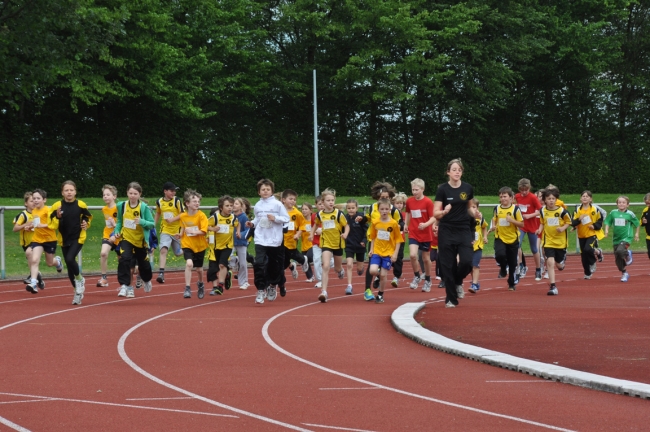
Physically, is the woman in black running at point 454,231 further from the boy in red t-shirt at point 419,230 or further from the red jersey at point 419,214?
the red jersey at point 419,214

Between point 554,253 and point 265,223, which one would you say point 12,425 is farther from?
point 554,253

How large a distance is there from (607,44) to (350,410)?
144ft

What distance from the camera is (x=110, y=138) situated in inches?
1561

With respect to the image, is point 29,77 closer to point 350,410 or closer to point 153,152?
point 153,152

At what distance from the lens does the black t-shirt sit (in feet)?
47.3

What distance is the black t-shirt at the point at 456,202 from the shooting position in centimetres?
1443

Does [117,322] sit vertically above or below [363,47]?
below

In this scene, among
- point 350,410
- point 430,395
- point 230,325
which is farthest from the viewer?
point 230,325

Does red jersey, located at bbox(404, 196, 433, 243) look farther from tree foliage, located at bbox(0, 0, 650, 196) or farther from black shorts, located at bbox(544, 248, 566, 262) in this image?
tree foliage, located at bbox(0, 0, 650, 196)

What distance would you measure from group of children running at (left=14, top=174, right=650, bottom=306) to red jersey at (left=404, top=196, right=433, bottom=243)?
0.02 meters

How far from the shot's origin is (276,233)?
51.6 ft

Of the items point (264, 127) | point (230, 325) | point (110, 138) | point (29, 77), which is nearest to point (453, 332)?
point (230, 325)

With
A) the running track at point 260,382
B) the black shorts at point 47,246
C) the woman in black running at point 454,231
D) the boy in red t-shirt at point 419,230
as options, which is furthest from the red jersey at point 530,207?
the black shorts at point 47,246

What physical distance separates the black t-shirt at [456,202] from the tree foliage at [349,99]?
21213 millimetres
